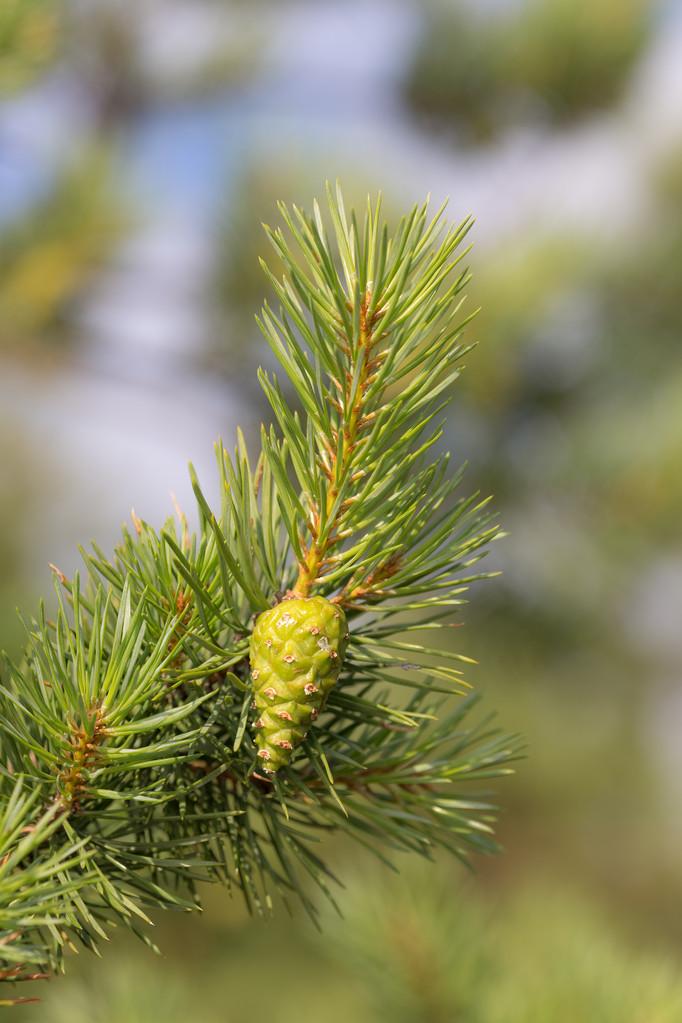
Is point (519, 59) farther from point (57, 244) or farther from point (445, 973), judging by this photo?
point (445, 973)

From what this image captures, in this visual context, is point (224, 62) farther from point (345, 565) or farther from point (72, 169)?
point (345, 565)

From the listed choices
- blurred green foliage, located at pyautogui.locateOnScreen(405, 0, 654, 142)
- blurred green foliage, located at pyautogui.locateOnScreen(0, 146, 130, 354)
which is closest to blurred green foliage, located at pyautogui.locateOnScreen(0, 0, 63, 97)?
blurred green foliage, located at pyautogui.locateOnScreen(0, 146, 130, 354)

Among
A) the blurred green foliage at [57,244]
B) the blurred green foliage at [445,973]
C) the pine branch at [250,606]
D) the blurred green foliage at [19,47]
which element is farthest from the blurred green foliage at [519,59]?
the pine branch at [250,606]

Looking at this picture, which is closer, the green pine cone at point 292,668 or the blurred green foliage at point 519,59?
the green pine cone at point 292,668

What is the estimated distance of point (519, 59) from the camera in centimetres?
148

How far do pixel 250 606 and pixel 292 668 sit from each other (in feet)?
0.09

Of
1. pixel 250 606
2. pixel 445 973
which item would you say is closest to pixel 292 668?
pixel 250 606

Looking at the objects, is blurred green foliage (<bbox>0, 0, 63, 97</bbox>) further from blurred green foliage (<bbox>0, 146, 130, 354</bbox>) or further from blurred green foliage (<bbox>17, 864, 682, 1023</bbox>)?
blurred green foliage (<bbox>0, 146, 130, 354</bbox>)

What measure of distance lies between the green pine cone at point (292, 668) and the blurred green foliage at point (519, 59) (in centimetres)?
150

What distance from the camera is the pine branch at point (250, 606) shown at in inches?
6.2

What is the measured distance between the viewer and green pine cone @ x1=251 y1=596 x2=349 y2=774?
0.16 metres

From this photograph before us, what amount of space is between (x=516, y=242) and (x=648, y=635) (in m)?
0.72

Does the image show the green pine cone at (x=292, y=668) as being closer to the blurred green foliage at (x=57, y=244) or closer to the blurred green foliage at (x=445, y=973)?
the blurred green foliage at (x=445, y=973)

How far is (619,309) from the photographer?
57.7 inches
